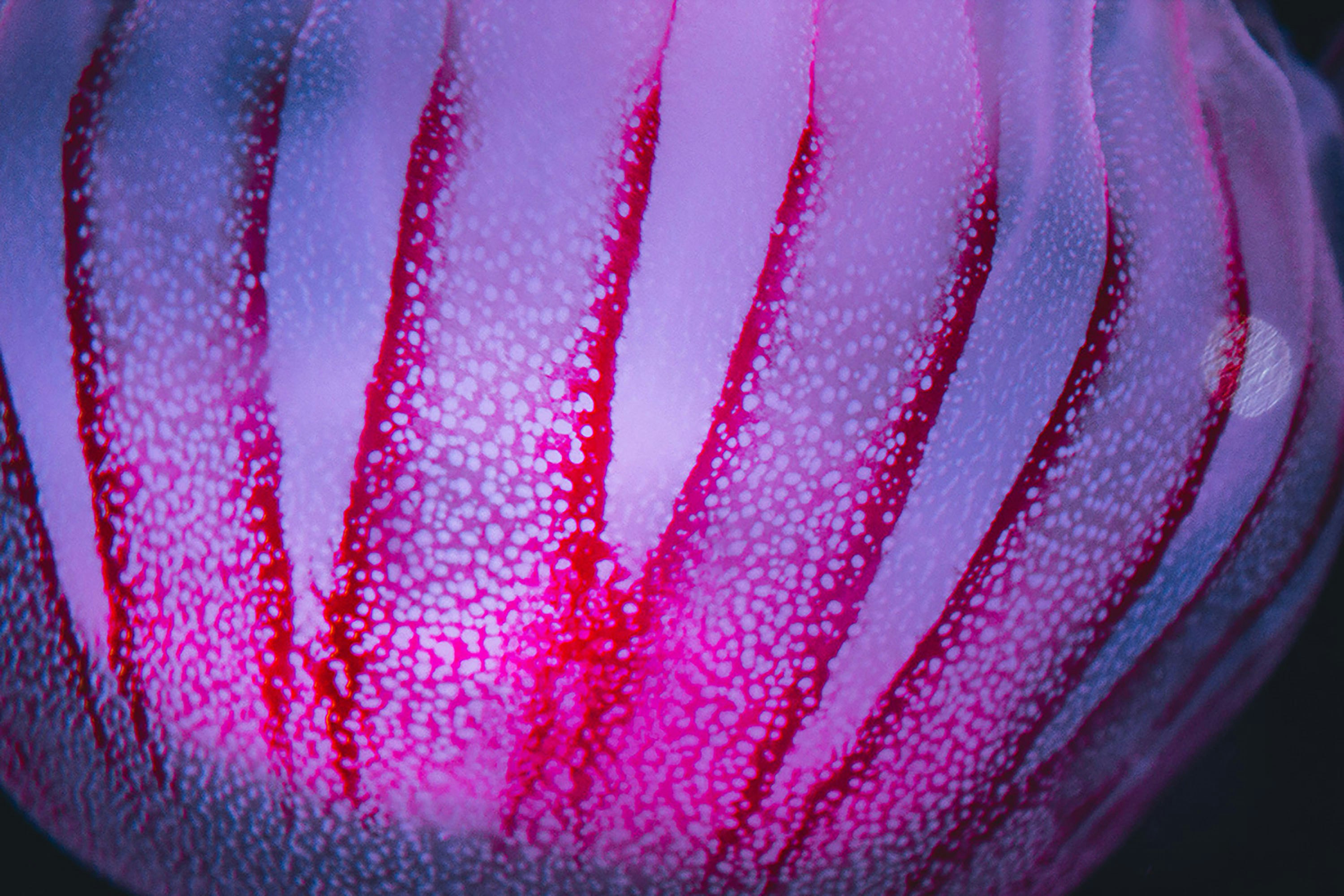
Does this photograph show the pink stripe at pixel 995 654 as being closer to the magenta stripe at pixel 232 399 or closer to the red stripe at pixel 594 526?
the red stripe at pixel 594 526

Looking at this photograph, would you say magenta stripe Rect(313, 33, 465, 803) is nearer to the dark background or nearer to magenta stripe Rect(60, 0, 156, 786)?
magenta stripe Rect(60, 0, 156, 786)

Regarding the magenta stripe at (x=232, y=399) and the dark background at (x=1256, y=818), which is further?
the dark background at (x=1256, y=818)

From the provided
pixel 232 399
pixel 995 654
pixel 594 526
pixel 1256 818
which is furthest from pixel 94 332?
pixel 1256 818

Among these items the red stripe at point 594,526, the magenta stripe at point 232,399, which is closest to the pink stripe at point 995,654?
the red stripe at point 594,526

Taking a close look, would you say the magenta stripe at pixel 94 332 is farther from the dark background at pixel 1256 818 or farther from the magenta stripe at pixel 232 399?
the dark background at pixel 1256 818

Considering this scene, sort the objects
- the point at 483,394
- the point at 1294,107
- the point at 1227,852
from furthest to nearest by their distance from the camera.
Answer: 1. the point at 1227,852
2. the point at 1294,107
3. the point at 483,394

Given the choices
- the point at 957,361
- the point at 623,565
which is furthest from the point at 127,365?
the point at 957,361

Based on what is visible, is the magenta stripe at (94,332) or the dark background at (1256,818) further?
the dark background at (1256,818)

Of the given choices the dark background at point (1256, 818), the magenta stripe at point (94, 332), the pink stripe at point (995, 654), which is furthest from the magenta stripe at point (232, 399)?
the dark background at point (1256, 818)

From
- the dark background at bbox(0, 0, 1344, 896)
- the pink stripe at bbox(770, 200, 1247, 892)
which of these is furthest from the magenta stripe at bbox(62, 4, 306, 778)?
the dark background at bbox(0, 0, 1344, 896)

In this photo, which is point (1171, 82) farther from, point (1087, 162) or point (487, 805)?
point (487, 805)
